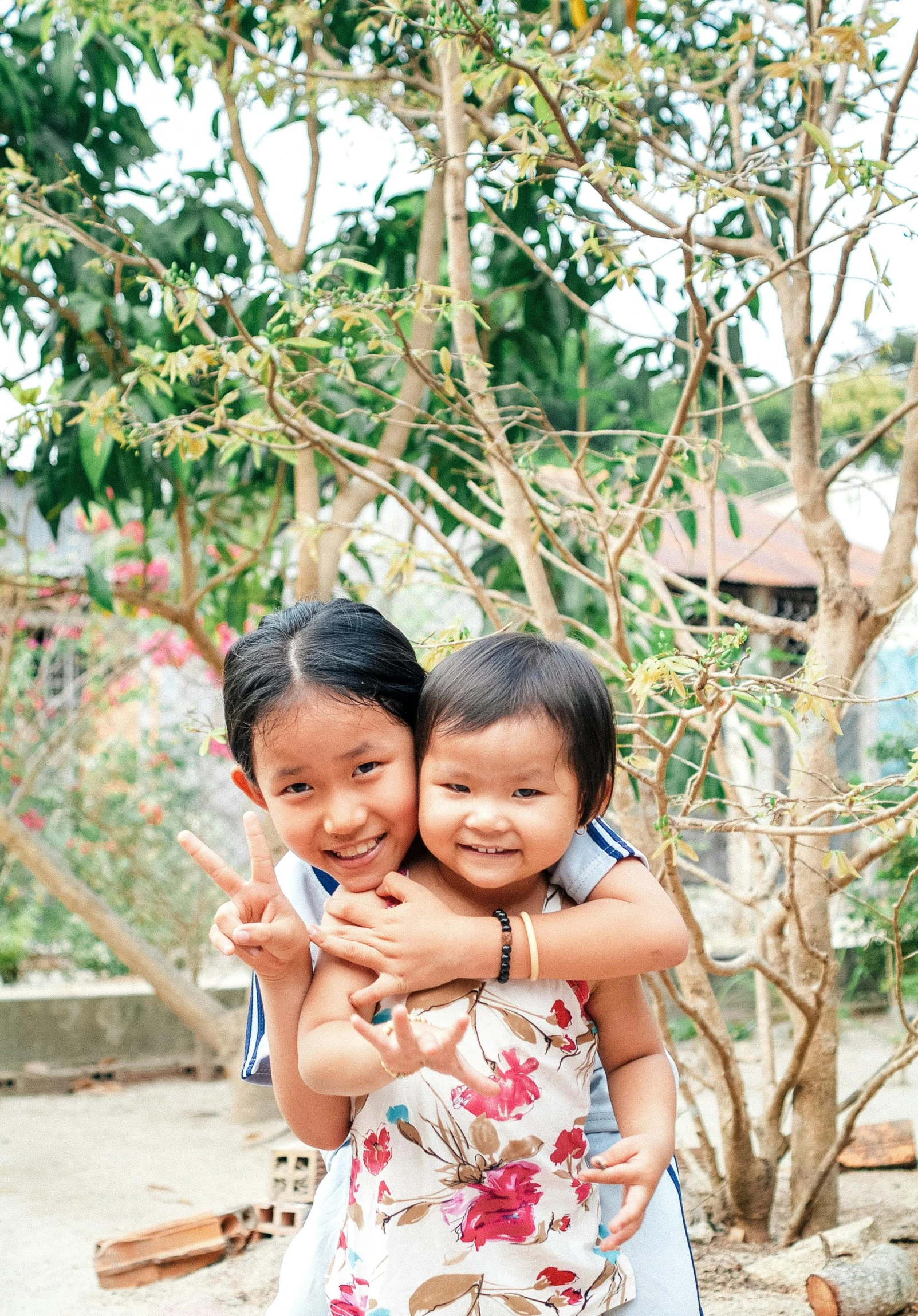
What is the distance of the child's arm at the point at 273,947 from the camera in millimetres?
1184

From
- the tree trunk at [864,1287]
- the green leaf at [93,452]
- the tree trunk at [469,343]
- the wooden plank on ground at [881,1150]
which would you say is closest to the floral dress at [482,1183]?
the tree trunk at [864,1287]

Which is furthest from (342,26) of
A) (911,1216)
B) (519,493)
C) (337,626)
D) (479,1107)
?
(911,1216)

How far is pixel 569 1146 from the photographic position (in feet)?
4.09

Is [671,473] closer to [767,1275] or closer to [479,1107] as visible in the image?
[767,1275]

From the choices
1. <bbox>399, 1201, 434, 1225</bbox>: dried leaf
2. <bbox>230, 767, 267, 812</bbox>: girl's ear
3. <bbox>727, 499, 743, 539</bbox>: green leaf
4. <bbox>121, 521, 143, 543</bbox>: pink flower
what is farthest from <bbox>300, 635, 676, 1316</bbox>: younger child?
<bbox>121, 521, 143, 543</bbox>: pink flower

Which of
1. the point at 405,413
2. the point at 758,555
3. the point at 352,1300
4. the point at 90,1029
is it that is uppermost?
the point at 405,413

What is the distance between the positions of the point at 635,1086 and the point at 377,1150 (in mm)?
294

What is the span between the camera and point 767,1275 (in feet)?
7.42

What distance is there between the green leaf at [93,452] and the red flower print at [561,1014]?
2.11 m

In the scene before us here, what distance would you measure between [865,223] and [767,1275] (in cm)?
187

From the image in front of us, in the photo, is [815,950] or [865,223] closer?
[865,223]

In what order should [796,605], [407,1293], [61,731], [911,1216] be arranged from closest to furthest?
1. [407,1293]
2. [911,1216]
3. [61,731]
4. [796,605]

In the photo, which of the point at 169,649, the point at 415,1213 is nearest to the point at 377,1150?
the point at 415,1213

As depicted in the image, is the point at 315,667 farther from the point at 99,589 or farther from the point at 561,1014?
the point at 99,589
